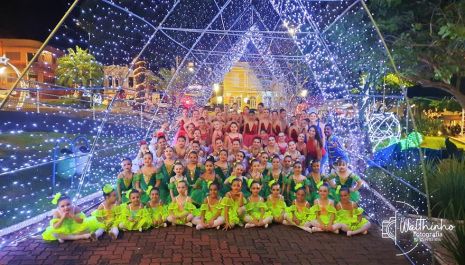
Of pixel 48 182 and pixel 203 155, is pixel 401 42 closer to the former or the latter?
pixel 203 155

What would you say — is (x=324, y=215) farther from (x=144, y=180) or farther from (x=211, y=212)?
(x=144, y=180)

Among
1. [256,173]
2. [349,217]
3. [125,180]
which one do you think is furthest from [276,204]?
[125,180]

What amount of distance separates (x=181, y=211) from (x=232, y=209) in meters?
0.70

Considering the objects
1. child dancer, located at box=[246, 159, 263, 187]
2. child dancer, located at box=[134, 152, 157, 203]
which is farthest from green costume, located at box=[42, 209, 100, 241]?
child dancer, located at box=[246, 159, 263, 187]

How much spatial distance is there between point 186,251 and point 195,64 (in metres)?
10.8

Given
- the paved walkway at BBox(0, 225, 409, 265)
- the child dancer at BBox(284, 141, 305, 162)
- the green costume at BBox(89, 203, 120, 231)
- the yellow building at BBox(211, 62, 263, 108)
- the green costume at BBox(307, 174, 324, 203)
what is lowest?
the paved walkway at BBox(0, 225, 409, 265)

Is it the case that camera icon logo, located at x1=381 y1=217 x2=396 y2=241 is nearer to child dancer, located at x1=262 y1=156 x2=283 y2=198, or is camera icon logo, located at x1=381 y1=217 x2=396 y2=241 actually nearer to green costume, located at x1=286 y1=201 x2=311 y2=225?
green costume, located at x1=286 y1=201 x2=311 y2=225

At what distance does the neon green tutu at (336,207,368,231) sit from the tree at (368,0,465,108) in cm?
365

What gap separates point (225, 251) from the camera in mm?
4512

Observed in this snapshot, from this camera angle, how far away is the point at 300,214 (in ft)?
17.8

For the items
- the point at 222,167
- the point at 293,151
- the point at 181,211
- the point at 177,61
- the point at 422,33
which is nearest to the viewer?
the point at 181,211

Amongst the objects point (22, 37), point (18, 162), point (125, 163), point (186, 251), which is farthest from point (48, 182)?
point (22, 37)

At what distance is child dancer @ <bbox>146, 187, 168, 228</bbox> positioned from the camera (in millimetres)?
5262

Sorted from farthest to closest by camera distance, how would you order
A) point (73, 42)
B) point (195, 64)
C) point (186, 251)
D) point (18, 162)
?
1. point (195, 64)
2. point (18, 162)
3. point (73, 42)
4. point (186, 251)
